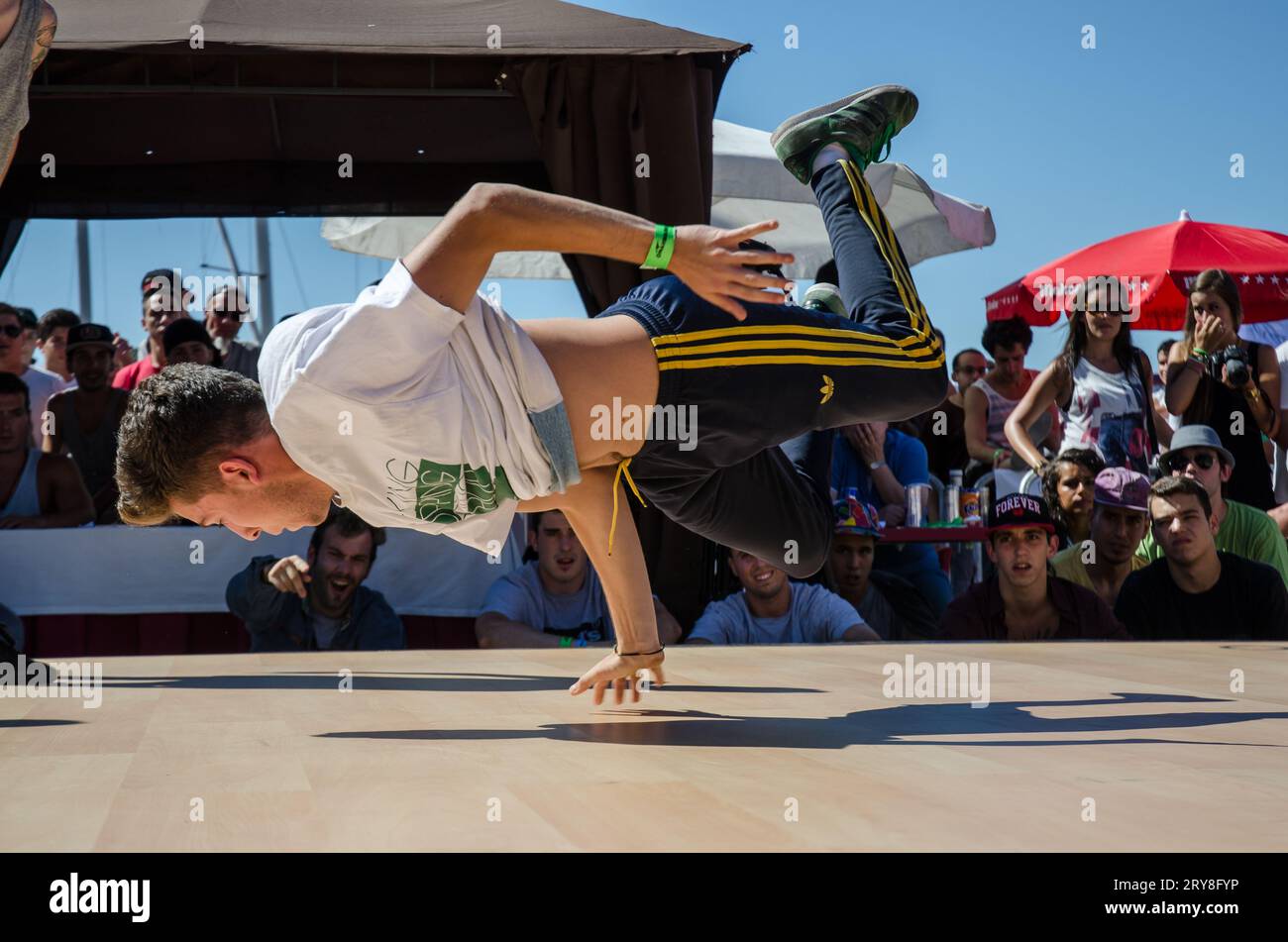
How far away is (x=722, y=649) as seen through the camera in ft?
11.1

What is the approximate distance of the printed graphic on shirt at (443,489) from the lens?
191 cm

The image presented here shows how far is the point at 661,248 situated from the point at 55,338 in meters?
5.04

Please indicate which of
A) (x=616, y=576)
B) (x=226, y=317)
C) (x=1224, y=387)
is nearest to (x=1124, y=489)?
(x=1224, y=387)

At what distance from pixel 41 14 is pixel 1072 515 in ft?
11.3

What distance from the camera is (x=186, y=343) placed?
431cm

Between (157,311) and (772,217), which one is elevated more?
(772,217)

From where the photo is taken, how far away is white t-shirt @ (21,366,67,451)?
4996 mm

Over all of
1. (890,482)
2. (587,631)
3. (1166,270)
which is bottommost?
(587,631)

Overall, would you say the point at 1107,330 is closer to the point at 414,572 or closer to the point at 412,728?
the point at 414,572

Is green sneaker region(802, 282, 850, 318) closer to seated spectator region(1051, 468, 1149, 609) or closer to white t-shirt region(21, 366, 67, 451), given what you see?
seated spectator region(1051, 468, 1149, 609)

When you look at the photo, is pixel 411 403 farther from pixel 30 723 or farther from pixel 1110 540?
pixel 1110 540

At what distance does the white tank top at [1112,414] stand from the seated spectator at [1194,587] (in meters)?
0.65

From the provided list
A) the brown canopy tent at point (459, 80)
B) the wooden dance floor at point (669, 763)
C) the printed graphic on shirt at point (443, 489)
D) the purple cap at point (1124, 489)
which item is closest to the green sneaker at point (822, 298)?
the wooden dance floor at point (669, 763)

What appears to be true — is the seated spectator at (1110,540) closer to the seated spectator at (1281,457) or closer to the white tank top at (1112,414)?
the white tank top at (1112,414)
